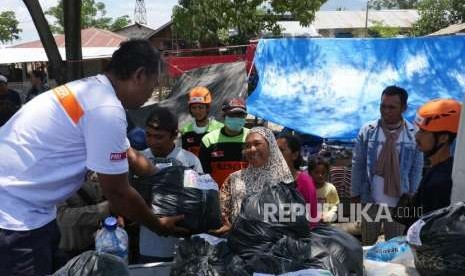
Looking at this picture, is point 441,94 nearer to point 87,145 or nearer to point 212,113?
point 212,113

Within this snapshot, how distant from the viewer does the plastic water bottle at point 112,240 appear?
2314mm

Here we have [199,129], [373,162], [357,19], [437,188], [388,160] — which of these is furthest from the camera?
[357,19]

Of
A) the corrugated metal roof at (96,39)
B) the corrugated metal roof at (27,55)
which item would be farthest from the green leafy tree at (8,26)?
the corrugated metal roof at (27,55)

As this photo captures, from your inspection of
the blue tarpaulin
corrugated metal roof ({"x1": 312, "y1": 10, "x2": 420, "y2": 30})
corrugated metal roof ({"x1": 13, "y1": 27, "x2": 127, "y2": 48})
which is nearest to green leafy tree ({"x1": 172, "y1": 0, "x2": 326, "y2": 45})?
corrugated metal roof ({"x1": 13, "y1": 27, "x2": 127, "y2": 48})

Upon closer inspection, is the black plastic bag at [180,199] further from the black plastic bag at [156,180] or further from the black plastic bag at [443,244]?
the black plastic bag at [443,244]

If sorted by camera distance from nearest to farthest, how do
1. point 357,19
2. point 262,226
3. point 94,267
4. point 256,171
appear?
point 94,267, point 262,226, point 256,171, point 357,19

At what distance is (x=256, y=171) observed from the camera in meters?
3.10

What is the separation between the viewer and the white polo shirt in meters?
1.89

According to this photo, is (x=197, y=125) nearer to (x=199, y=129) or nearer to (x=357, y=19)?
(x=199, y=129)

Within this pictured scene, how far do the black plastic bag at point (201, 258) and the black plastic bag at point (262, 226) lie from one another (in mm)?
58

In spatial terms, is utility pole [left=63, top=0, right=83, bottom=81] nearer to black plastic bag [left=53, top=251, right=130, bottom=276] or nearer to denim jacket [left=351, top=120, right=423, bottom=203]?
denim jacket [left=351, top=120, right=423, bottom=203]

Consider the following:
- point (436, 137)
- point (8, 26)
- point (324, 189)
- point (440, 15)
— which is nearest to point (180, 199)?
point (436, 137)

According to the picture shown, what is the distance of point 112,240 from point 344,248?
104 cm

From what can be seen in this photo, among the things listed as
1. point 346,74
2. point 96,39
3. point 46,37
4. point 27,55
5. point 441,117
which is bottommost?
point 441,117
